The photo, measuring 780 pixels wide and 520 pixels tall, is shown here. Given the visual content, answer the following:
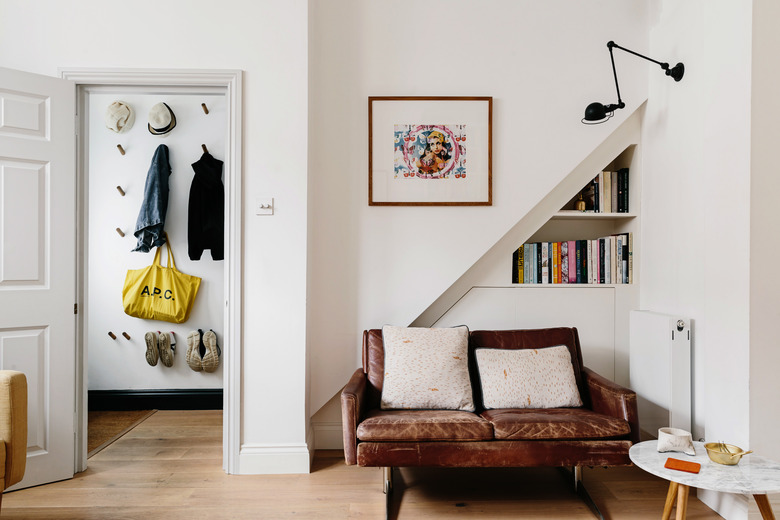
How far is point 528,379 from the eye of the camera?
240cm

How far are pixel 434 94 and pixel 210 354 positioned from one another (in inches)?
98.1

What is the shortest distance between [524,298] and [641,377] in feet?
2.46

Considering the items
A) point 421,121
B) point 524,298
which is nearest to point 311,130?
point 421,121

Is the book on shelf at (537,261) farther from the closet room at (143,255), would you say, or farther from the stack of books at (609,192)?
the closet room at (143,255)

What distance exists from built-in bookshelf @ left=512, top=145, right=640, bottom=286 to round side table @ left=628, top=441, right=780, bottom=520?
4.09ft

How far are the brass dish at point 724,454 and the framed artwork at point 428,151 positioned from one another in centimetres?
162

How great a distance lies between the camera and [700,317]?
233cm

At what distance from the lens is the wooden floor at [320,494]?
2.14 m

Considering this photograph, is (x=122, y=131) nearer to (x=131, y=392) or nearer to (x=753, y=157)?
(x=131, y=392)

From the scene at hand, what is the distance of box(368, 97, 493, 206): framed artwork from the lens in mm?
2848

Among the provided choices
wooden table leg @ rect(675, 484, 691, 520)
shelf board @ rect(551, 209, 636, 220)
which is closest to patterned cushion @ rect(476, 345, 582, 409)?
wooden table leg @ rect(675, 484, 691, 520)

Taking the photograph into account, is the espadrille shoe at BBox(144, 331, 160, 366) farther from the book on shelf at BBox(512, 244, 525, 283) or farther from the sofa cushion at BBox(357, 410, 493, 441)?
the book on shelf at BBox(512, 244, 525, 283)

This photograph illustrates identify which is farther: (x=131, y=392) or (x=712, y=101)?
(x=131, y=392)

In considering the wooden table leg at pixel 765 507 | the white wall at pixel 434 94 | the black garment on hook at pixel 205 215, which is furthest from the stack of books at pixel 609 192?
the black garment on hook at pixel 205 215
